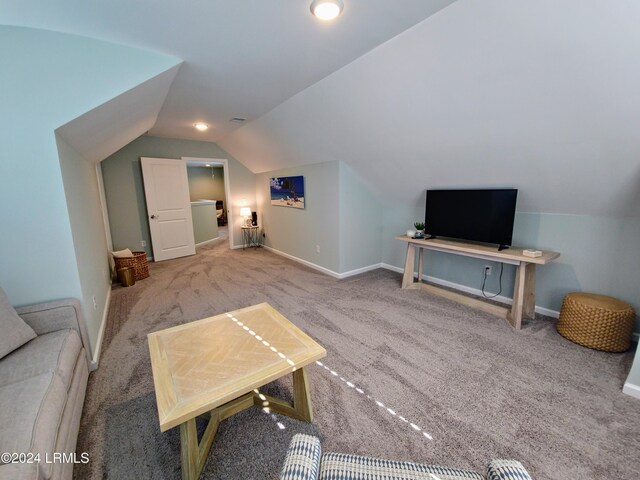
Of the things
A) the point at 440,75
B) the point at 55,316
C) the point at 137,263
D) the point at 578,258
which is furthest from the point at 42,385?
the point at 578,258

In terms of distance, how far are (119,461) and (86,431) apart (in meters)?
0.37

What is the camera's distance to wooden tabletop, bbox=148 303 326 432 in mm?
1246

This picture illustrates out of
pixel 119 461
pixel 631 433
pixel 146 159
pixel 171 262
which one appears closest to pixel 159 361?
pixel 119 461

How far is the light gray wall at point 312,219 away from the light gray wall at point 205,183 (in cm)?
513

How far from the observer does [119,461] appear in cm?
147

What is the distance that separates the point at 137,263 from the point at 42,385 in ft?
10.6

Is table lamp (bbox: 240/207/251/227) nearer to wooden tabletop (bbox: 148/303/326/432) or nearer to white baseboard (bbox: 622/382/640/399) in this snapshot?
wooden tabletop (bbox: 148/303/326/432)

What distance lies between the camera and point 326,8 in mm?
1646

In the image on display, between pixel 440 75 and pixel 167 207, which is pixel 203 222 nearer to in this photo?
pixel 167 207

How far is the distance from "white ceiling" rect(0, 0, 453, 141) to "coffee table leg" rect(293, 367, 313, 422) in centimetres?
220

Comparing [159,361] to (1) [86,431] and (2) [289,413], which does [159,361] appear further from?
(2) [289,413]

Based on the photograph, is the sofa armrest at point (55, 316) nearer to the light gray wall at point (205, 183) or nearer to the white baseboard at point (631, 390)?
the white baseboard at point (631, 390)

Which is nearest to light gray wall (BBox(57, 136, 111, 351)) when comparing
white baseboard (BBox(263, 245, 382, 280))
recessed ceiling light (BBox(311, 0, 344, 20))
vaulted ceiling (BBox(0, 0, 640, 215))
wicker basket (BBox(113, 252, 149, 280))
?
vaulted ceiling (BBox(0, 0, 640, 215))

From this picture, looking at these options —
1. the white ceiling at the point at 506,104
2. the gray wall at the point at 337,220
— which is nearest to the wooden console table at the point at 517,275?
the white ceiling at the point at 506,104
